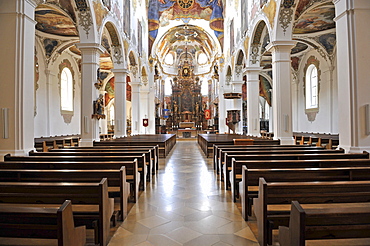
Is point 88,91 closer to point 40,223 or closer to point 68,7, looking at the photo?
point 68,7

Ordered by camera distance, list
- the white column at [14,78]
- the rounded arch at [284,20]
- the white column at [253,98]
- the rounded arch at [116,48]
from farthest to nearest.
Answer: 1. the white column at [253,98]
2. the rounded arch at [116,48]
3. the rounded arch at [284,20]
4. the white column at [14,78]

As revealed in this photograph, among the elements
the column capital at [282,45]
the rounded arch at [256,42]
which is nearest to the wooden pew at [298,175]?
the column capital at [282,45]

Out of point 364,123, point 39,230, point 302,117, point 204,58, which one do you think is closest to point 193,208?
point 39,230

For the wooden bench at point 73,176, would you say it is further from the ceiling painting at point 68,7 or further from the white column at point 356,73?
the ceiling painting at point 68,7

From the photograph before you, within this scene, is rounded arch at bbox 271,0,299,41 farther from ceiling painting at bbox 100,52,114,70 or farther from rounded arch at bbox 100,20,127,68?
ceiling painting at bbox 100,52,114,70

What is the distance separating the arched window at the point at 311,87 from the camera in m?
17.5

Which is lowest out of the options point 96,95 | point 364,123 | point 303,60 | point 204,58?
point 364,123

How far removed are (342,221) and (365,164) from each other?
2795 mm

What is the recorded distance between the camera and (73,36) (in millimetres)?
14203

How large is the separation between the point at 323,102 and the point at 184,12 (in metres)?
14.7

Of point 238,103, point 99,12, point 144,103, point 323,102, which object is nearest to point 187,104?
point 144,103

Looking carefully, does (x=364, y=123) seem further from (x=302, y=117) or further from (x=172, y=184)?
(x=302, y=117)

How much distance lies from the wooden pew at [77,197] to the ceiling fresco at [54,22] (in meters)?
9.76

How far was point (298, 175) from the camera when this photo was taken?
11.0ft
